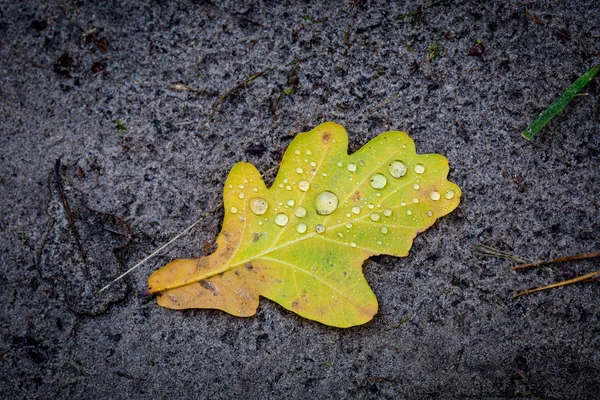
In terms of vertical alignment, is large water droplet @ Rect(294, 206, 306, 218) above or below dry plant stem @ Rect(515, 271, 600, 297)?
above

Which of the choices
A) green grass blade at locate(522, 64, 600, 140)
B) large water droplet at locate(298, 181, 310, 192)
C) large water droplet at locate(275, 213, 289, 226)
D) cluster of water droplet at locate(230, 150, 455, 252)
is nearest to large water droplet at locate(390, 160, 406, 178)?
cluster of water droplet at locate(230, 150, 455, 252)

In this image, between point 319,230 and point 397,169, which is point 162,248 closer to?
point 319,230

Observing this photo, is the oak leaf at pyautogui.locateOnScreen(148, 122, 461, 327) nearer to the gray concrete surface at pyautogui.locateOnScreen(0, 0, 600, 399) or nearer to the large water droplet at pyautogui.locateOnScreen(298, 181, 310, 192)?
the large water droplet at pyautogui.locateOnScreen(298, 181, 310, 192)

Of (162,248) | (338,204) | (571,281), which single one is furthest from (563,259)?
(162,248)

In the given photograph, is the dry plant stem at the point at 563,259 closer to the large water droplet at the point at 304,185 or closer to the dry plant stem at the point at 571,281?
the dry plant stem at the point at 571,281

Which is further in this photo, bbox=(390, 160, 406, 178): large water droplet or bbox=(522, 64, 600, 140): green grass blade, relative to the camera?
bbox=(522, 64, 600, 140): green grass blade

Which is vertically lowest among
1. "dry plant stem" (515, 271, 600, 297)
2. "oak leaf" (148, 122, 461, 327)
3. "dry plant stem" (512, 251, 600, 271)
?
"dry plant stem" (515, 271, 600, 297)

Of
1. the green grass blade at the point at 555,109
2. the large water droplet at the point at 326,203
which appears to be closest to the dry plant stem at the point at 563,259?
the green grass blade at the point at 555,109
